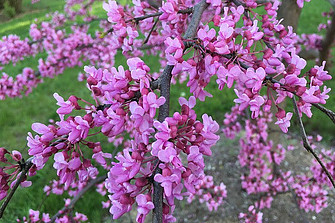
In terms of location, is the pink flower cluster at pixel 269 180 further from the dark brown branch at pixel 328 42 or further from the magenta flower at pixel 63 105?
the magenta flower at pixel 63 105

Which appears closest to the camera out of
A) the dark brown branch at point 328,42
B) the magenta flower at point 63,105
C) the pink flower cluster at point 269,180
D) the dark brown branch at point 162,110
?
the dark brown branch at point 162,110

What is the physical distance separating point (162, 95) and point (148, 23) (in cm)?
94

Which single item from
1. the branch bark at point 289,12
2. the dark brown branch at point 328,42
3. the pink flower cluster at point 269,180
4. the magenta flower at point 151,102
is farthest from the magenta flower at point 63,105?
the dark brown branch at point 328,42

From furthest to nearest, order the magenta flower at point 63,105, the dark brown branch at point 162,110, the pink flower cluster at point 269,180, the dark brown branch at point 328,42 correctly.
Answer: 1. the dark brown branch at point 328,42
2. the pink flower cluster at point 269,180
3. the magenta flower at point 63,105
4. the dark brown branch at point 162,110

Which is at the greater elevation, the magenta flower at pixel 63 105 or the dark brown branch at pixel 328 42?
the magenta flower at pixel 63 105

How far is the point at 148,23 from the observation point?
180cm

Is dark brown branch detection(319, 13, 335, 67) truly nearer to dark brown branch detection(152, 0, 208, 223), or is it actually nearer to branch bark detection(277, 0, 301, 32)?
branch bark detection(277, 0, 301, 32)

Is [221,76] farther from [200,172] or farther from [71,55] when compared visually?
[71,55]

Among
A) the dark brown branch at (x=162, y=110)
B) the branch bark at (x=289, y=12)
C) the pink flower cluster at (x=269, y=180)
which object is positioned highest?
the dark brown branch at (x=162, y=110)

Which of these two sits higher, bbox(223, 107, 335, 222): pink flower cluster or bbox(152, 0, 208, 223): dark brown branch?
bbox(152, 0, 208, 223): dark brown branch

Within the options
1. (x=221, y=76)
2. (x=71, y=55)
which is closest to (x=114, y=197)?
(x=221, y=76)

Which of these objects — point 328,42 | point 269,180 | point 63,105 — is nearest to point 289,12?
point 328,42

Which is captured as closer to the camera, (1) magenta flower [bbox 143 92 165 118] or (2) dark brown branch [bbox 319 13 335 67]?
(1) magenta flower [bbox 143 92 165 118]

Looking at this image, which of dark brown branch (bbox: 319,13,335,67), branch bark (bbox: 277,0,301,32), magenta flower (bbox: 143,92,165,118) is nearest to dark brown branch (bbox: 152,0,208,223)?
magenta flower (bbox: 143,92,165,118)
